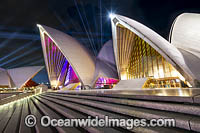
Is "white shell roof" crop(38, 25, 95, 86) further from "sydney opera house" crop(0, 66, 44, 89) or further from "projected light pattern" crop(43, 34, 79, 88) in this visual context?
"sydney opera house" crop(0, 66, 44, 89)

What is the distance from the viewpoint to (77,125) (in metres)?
2.34

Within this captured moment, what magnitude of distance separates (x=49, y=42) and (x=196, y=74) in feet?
88.1

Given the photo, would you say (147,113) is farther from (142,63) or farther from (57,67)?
(57,67)

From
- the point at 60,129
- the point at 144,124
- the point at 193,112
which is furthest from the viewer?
the point at 60,129

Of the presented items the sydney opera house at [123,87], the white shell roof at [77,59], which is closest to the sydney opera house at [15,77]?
the sydney opera house at [123,87]

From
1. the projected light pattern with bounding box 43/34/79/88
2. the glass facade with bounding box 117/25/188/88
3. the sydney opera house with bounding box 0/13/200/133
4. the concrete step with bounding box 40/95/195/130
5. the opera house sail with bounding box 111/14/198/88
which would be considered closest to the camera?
the concrete step with bounding box 40/95/195/130

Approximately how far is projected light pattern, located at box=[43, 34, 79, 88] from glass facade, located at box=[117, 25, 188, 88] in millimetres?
16840

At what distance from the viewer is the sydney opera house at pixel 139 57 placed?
30.0ft

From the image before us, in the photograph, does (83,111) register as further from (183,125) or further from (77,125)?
(183,125)

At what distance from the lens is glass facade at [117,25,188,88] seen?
12359mm

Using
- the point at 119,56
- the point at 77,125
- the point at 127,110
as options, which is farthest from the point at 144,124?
the point at 119,56

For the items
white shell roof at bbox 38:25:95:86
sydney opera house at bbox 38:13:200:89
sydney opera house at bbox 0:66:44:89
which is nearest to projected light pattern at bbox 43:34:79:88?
sydney opera house at bbox 38:13:200:89

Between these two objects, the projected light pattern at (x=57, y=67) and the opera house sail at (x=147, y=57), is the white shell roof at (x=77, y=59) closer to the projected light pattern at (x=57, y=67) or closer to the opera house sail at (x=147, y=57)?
the projected light pattern at (x=57, y=67)

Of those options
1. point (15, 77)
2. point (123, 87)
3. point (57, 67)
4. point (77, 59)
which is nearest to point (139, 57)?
point (123, 87)
